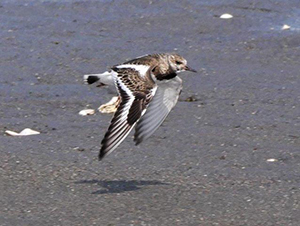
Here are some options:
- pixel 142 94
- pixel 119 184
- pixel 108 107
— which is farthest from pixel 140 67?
pixel 119 184

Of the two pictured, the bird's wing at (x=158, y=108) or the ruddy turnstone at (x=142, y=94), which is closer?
the ruddy turnstone at (x=142, y=94)

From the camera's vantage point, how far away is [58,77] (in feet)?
23.8

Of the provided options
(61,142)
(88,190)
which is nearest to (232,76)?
(61,142)

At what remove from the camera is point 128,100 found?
5.50 m

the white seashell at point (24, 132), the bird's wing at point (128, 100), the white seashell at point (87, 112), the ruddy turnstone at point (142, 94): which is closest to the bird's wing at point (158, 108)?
the ruddy turnstone at point (142, 94)

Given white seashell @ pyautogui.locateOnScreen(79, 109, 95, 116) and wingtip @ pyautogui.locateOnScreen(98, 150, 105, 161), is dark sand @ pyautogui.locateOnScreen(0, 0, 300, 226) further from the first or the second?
wingtip @ pyautogui.locateOnScreen(98, 150, 105, 161)

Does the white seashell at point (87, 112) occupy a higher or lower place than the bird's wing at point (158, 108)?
lower

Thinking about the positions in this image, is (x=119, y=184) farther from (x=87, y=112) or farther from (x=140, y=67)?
(x=87, y=112)

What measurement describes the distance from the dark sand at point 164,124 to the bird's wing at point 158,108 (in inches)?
8.7

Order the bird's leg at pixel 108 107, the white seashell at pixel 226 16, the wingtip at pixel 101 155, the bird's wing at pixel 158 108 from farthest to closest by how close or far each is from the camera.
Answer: the white seashell at pixel 226 16 < the bird's leg at pixel 108 107 < the bird's wing at pixel 158 108 < the wingtip at pixel 101 155

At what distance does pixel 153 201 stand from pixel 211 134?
112 centimetres

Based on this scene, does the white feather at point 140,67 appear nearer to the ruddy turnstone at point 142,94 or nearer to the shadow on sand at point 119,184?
the ruddy turnstone at point 142,94

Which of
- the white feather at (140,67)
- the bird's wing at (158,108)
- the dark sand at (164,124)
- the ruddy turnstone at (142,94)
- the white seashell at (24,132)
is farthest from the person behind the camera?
the white seashell at (24,132)

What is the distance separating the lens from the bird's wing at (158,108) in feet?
18.2
